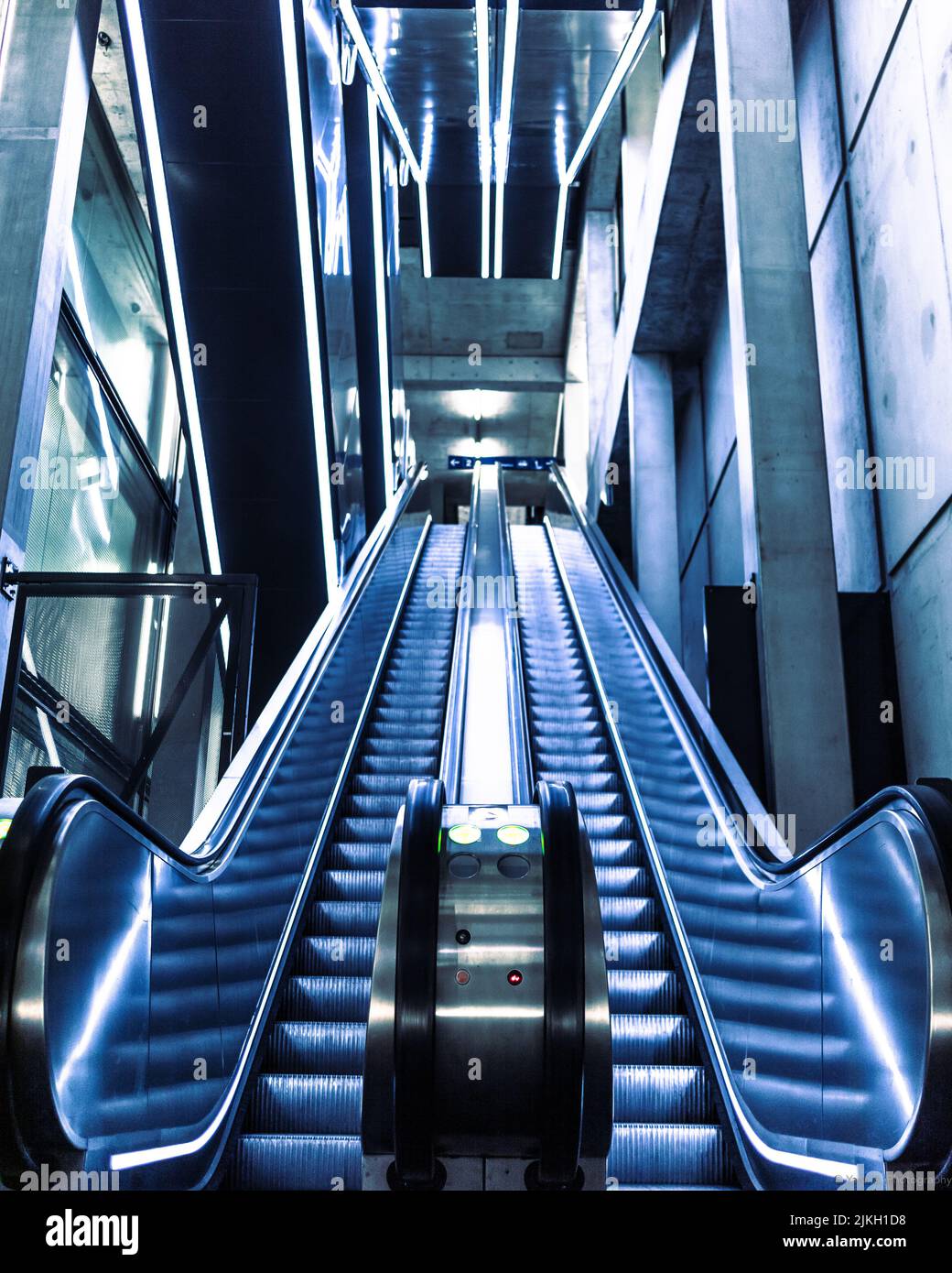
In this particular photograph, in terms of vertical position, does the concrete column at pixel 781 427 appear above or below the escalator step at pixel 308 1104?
above

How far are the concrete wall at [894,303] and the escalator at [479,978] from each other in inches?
46.6

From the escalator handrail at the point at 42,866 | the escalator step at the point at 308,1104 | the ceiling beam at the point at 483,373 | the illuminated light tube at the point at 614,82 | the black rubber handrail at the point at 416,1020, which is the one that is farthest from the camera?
the ceiling beam at the point at 483,373

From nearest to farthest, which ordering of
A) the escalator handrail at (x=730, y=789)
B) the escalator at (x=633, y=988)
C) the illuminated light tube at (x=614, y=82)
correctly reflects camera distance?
1. the escalator handrail at (x=730, y=789)
2. the escalator at (x=633, y=988)
3. the illuminated light tube at (x=614, y=82)

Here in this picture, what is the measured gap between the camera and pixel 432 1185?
2.59 metres

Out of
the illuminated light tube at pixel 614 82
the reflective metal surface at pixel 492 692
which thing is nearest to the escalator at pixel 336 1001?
the reflective metal surface at pixel 492 692

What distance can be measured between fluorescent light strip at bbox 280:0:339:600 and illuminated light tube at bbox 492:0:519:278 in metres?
3.59

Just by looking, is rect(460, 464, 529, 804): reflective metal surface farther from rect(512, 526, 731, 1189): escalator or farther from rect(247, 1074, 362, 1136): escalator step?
rect(247, 1074, 362, 1136): escalator step

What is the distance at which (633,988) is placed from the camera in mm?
4535

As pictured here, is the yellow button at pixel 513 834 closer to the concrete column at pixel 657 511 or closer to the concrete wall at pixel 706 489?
the concrete wall at pixel 706 489

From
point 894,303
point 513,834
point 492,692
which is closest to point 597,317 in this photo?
point 894,303

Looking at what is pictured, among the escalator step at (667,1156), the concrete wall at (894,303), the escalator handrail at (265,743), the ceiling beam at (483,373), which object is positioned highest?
the ceiling beam at (483,373)

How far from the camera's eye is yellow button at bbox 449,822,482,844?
2932 mm

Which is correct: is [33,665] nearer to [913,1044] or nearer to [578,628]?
[578,628]

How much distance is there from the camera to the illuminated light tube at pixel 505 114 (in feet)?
32.1
